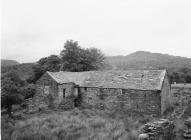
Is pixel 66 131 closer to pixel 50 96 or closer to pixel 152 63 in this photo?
pixel 50 96

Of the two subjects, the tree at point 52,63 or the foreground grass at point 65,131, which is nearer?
the foreground grass at point 65,131

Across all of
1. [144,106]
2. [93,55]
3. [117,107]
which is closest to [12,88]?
[117,107]

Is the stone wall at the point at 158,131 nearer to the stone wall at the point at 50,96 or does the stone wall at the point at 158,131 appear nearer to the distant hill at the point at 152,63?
the stone wall at the point at 50,96

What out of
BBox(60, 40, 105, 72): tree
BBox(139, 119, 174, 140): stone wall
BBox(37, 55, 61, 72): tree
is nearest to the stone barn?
BBox(139, 119, 174, 140): stone wall

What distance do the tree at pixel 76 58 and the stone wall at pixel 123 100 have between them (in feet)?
44.9

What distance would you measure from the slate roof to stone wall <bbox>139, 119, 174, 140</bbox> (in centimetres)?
883

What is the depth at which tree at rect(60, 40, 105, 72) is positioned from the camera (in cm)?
3831

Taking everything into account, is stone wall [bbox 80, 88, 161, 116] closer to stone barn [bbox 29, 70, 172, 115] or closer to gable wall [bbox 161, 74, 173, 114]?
stone barn [bbox 29, 70, 172, 115]

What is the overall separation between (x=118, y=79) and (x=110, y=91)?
1876mm

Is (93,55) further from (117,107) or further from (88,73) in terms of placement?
(117,107)

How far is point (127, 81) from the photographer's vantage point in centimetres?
2280

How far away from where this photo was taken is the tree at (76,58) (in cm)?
3831

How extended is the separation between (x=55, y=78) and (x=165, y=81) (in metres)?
12.4

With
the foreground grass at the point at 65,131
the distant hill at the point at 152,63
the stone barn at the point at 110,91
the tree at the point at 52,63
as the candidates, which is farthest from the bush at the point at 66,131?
the distant hill at the point at 152,63
